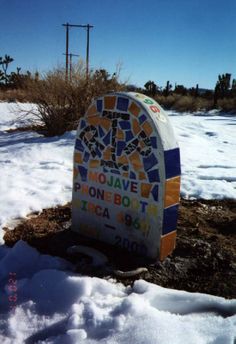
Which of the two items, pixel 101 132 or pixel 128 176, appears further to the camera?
pixel 101 132

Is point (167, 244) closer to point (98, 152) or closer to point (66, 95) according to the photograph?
point (98, 152)

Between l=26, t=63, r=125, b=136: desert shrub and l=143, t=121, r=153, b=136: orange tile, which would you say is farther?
l=26, t=63, r=125, b=136: desert shrub

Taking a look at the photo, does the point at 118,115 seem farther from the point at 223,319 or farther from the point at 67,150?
the point at 67,150

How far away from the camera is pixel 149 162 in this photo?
2.86 meters

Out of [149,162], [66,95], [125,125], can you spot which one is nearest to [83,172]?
[125,125]

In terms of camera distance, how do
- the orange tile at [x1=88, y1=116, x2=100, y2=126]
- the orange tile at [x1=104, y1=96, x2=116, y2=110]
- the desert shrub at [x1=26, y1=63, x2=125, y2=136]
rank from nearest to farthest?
the orange tile at [x1=104, y1=96, x2=116, y2=110], the orange tile at [x1=88, y1=116, x2=100, y2=126], the desert shrub at [x1=26, y1=63, x2=125, y2=136]

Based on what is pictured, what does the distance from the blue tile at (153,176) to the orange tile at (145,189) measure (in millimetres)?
48

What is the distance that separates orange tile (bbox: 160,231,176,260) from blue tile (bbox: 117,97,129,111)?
39.0 inches

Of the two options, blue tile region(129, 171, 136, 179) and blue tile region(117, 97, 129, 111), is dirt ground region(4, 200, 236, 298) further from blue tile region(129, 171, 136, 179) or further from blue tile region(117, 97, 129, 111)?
blue tile region(117, 97, 129, 111)

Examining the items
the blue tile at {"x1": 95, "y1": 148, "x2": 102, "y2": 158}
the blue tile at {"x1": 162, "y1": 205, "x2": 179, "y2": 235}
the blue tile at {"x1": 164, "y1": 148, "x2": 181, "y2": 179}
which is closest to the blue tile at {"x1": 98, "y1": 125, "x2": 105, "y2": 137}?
the blue tile at {"x1": 95, "y1": 148, "x2": 102, "y2": 158}

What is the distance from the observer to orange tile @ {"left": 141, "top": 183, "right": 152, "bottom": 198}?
9.49ft

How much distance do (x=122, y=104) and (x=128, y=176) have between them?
0.54m

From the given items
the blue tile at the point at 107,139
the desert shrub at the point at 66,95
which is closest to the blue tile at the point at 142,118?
the blue tile at the point at 107,139

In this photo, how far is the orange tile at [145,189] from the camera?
2.89m
